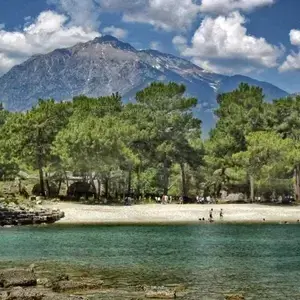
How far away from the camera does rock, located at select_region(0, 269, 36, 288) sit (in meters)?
31.3

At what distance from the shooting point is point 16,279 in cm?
3206

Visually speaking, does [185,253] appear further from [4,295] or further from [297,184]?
[297,184]

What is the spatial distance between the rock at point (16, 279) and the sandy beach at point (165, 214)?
41068mm

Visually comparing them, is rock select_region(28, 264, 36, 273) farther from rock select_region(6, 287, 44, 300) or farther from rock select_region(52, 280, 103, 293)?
rock select_region(6, 287, 44, 300)

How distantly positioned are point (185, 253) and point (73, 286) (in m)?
17.1

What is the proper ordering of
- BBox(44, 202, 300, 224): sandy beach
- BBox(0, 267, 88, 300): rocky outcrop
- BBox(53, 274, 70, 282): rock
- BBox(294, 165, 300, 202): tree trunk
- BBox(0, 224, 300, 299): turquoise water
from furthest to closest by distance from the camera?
BBox(294, 165, 300, 202): tree trunk, BBox(44, 202, 300, 224): sandy beach, BBox(53, 274, 70, 282): rock, BBox(0, 224, 300, 299): turquoise water, BBox(0, 267, 88, 300): rocky outcrop

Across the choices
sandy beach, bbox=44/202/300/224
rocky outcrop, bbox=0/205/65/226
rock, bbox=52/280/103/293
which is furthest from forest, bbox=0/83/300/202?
rock, bbox=52/280/103/293

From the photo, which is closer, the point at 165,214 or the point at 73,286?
the point at 73,286

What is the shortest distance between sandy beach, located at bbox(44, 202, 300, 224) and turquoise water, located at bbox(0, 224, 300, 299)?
7452 millimetres

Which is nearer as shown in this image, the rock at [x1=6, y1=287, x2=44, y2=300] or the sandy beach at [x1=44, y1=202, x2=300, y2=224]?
the rock at [x1=6, y1=287, x2=44, y2=300]

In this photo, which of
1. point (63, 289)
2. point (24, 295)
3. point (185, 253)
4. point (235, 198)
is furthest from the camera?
point (235, 198)

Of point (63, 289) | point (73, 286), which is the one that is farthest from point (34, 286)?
point (73, 286)

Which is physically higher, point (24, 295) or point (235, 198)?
point (235, 198)

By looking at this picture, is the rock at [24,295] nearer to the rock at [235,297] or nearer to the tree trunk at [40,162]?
the rock at [235,297]
